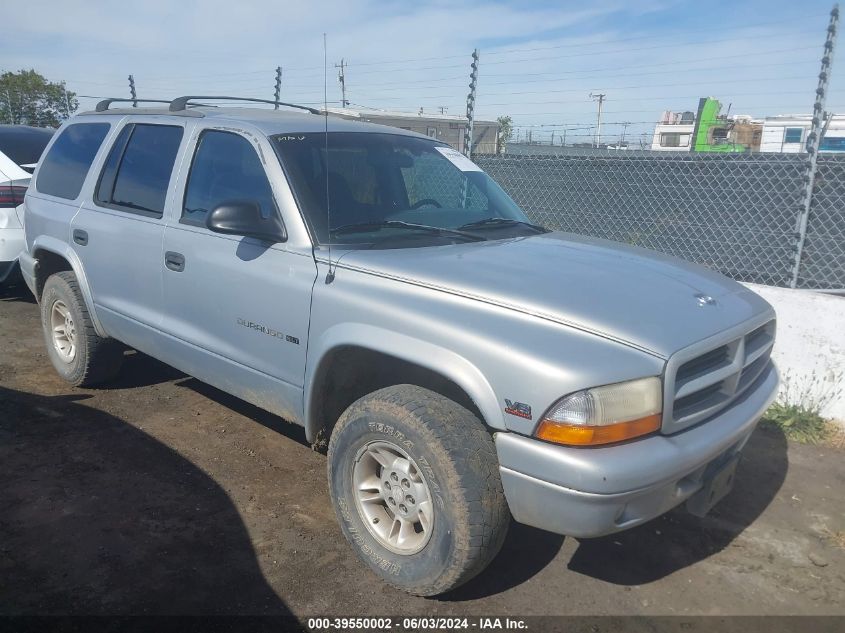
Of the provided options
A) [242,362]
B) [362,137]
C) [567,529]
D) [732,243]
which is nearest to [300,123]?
[362,137]

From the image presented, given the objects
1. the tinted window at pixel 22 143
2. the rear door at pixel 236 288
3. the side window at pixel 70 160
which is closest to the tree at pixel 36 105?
the tinted window at pixel 22 143

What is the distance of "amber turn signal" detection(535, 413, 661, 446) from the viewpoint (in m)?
2.35

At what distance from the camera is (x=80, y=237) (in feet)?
14.8

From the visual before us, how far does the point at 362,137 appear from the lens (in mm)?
3834

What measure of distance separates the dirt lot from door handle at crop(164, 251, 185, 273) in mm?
1112

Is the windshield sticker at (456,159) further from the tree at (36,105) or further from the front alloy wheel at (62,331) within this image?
the tree at (36,105)

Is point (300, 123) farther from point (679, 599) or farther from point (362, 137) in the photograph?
point (679, 599)

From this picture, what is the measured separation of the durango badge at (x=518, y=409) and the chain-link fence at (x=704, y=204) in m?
3.93

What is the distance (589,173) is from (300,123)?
4.30 meters

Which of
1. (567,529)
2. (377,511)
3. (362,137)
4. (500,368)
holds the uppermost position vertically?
(362,137)

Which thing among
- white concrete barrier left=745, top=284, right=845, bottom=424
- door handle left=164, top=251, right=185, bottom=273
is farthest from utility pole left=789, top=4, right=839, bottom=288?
door handle left=164, top=251, right=185, bottom=273

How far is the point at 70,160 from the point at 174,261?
172cm

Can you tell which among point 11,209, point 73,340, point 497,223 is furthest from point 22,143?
point 497,223

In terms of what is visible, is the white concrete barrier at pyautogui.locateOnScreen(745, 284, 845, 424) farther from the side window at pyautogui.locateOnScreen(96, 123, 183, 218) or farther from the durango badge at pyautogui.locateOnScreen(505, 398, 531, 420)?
the side window at pyautogui.locateOnScreen(96, 123, 183, 218)
